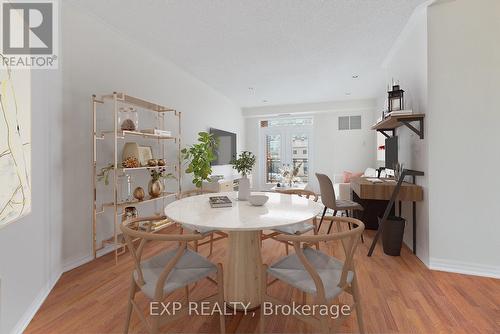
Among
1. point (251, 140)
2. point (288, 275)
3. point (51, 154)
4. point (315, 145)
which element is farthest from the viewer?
point (251, 140)

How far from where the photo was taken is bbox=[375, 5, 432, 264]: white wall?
8.09 ft

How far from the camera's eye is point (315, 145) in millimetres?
6863

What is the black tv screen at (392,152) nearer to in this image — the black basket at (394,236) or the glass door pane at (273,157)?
the black basket at (394,236)

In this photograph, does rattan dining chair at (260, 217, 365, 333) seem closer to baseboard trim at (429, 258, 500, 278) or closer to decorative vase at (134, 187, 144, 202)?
baseboard trim at (429, 258, 500, 278)

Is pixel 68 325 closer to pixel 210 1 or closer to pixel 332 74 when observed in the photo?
pixel 210 1

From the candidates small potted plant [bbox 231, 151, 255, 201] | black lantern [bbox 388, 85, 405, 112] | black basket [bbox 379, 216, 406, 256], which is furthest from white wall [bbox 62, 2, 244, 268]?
black basket [bbox 379, 216, 406, 256]

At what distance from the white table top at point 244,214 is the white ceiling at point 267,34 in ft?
6.44

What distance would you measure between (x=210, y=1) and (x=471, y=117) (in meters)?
2.73

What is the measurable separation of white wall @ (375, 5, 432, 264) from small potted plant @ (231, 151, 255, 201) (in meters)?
1.85

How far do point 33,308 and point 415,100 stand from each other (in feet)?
13.0

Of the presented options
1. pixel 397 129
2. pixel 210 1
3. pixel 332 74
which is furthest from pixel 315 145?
pixel 210 1

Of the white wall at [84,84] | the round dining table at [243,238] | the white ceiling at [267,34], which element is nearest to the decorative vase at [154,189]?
the white wall at [84,84]

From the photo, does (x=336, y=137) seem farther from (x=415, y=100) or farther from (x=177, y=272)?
(x=177, y=272)

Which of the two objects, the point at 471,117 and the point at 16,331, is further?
the point at 471,117
